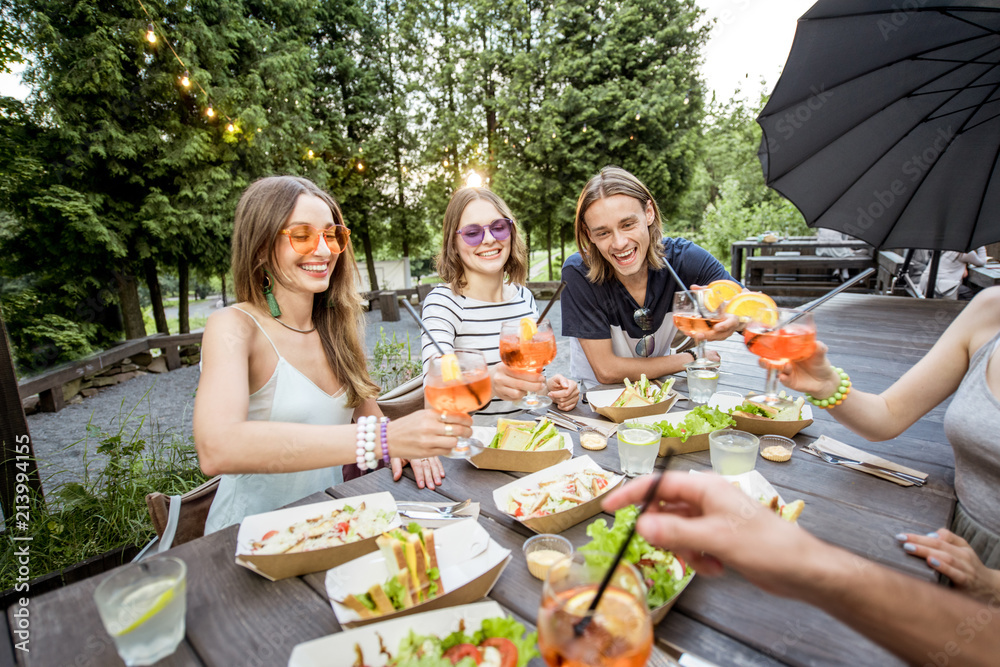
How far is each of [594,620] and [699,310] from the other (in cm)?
148

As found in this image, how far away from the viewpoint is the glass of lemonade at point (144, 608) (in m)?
1.04

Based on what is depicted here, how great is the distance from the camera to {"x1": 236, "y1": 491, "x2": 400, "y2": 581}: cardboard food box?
50.6 inches

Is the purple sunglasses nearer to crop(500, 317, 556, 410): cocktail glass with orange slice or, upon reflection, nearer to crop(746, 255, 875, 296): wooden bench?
crop(500, 317, 556, 410): cocktail glass with orange slice

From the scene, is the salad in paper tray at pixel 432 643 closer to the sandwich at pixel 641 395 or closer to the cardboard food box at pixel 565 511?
the cardboard food box at pixel 565 511

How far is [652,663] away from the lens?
1020mm

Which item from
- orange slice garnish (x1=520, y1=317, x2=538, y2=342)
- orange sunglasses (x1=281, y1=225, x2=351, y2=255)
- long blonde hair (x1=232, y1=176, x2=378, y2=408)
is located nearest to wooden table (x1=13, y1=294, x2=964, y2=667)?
orange slice garnish (x1=520, y1=317, x2=538, y2=342)

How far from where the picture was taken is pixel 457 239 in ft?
10.1

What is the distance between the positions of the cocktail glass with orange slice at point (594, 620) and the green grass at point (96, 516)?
3.06 m

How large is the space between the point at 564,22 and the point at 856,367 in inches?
530

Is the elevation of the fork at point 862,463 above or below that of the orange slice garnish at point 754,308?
below

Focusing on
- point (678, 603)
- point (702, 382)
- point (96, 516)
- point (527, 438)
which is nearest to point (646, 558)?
point (678, 603)

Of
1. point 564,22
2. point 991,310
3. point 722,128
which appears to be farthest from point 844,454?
point 722,128

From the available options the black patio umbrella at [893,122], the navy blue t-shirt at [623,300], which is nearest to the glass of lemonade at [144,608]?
the navy blue t-shirt at [623,300]

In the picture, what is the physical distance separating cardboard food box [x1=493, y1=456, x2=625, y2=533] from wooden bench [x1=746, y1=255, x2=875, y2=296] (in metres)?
8.84
